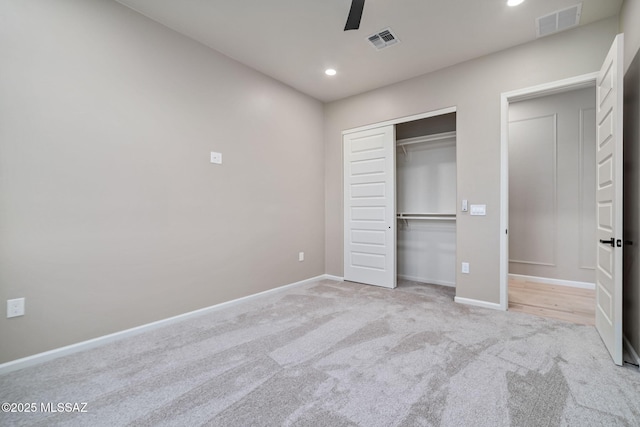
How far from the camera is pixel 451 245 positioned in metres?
4.23

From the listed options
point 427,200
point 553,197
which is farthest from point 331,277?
point 553,197

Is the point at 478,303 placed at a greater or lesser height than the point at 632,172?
lesser

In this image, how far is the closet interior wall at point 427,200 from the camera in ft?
13.9

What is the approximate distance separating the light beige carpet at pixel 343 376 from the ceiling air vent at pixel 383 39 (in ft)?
9.62

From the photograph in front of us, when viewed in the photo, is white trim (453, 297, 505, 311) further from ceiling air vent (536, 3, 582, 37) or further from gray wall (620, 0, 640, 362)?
ceiling air vent (536, 3, 582, 37)

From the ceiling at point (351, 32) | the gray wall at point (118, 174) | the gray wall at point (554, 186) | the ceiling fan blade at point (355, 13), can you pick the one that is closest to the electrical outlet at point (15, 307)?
the gray wall at point (118, 174)

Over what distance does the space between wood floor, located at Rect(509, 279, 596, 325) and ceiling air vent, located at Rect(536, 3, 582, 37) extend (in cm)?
291

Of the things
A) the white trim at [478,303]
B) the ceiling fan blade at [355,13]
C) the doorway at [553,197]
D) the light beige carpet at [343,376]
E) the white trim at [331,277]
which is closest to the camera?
the light beige carpet at [343,376]

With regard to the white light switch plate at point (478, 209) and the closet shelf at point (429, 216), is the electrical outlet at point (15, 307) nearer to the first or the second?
the white light switch plate at point (478, 209)

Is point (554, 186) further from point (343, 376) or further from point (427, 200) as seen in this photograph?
point (343, 376)

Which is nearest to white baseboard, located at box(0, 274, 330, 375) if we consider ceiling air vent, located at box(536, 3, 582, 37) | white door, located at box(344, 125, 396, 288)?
white door, located at box(344, 125, 396, 288)

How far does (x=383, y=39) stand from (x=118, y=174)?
2905 millimetres

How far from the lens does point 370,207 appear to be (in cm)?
431

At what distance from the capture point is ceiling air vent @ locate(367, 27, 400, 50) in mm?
2834
